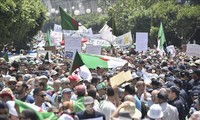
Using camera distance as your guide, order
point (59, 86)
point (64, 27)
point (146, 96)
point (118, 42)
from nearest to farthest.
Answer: point (146, 96) → point (59, 86) → point (64, 27) → point (118, 42)

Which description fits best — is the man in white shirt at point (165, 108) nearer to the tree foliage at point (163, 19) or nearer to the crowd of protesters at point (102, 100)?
the crowd of protesters at point (102, 100)

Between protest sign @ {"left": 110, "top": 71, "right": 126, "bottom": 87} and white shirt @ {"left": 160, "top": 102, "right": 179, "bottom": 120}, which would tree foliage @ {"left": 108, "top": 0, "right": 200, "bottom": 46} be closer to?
protest sign @ {"left": 110, "top": 71, "right": 126, "bottom": 87}

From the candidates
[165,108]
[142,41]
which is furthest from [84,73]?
[142,41]

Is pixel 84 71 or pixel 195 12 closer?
pixel 84 71

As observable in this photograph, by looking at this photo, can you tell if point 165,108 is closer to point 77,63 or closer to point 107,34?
point 77,63

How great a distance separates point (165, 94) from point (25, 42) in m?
40.2

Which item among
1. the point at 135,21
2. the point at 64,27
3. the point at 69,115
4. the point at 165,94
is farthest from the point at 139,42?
the point at 135,21

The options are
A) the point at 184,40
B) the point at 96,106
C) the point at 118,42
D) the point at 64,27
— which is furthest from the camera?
the point at 184,40

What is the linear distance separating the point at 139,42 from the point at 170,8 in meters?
38.0

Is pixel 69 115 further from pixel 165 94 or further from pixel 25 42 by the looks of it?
pixel 25 42

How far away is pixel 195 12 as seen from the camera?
186ft

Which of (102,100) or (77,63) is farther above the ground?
(77,63)

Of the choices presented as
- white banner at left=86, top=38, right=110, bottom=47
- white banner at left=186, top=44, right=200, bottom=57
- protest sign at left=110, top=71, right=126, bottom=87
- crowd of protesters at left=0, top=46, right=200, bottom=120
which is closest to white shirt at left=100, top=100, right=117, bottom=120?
crowd of protesters at left=0, top=46, right=200, bottom=120

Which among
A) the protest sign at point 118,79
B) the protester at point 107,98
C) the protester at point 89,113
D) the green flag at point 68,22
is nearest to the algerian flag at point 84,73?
the protester at point 107,98
